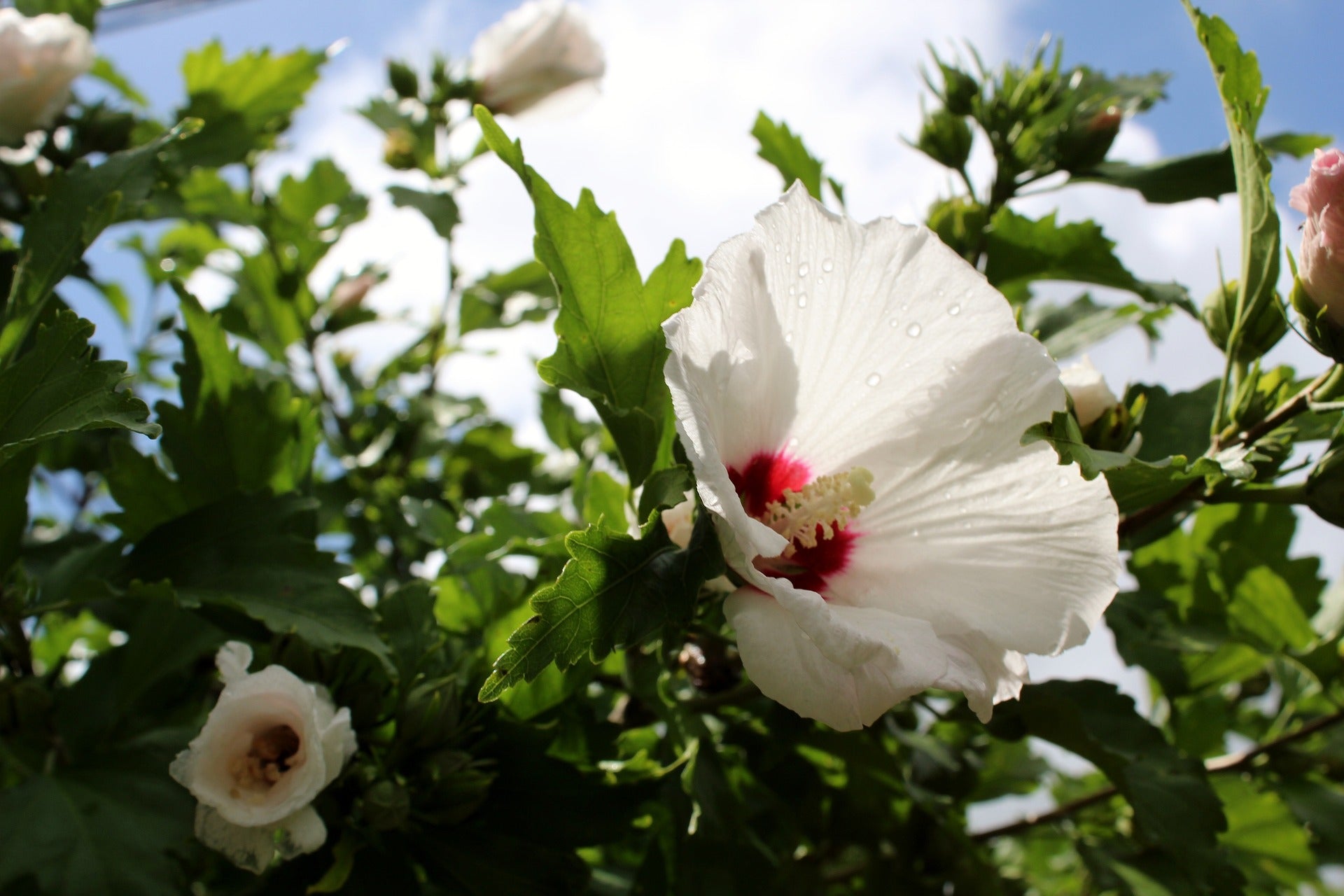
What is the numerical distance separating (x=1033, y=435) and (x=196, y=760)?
92 cm

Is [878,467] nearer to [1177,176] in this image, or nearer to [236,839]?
[236,839]

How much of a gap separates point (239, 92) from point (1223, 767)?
2526 mm

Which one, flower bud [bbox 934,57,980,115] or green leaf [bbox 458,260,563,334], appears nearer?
flower bud [bbox 934,57,980,115]

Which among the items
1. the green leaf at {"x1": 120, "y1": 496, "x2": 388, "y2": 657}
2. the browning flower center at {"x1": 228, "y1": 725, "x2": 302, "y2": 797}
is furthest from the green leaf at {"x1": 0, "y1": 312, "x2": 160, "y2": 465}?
the browning flower center at {"x1": 228, "y1": 725, "x2": 302, "y2": 797}

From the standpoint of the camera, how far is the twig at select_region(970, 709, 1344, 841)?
75.6 inches

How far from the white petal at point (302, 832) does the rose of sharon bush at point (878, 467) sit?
51cm

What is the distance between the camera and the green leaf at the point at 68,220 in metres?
1.18

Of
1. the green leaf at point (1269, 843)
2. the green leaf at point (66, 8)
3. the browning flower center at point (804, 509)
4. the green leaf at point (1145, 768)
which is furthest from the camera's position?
the green leaf at point (66, 8)

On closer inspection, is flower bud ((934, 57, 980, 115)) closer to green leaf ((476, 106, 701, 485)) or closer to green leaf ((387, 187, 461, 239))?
green leaf ((476, 106, 701, 485))

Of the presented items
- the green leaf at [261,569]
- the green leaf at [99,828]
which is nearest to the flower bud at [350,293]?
the green leaf at [261,569]

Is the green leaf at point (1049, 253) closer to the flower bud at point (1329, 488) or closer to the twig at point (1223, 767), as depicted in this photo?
the flower bud at point (1329, 488)

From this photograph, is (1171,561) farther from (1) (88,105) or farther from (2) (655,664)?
(1) (88,105)

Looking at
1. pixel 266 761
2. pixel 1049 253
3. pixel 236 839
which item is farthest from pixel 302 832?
pixel 1049 253

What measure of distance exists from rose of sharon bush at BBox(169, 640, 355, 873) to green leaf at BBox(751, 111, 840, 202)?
102 centimetres
